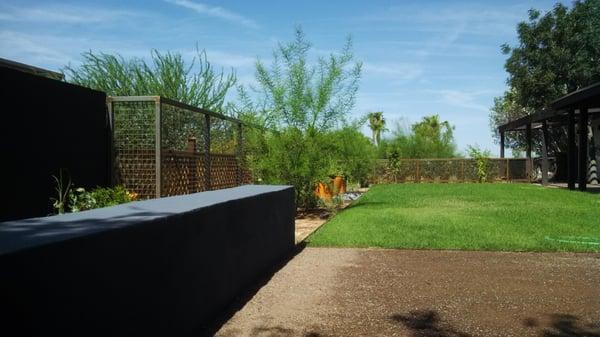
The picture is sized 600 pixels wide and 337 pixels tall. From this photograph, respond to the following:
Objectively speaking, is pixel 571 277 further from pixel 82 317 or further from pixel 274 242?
pixel 82 317

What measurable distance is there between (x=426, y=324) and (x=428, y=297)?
0.87 meters

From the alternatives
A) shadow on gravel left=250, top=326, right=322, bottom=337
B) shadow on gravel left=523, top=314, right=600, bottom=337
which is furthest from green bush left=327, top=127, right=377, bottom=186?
shadow on gravel left=250, top=326, right=322, bottom=337

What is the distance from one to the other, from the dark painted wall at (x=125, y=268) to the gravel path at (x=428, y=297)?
44 cm

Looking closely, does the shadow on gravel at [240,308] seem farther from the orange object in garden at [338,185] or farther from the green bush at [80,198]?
the orange object in garden at [338,185]

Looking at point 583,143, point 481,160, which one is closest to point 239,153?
point 583,143

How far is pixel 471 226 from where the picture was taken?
32.6 feet

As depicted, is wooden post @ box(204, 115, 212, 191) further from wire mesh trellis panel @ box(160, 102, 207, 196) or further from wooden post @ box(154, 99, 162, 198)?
wooden post @ box(154, 99, 162, 198)

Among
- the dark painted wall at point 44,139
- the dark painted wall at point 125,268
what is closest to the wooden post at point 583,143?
the dark painted wall at point 44,139

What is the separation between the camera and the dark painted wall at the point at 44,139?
6.23 m

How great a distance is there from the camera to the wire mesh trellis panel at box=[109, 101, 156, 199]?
823 centimetres

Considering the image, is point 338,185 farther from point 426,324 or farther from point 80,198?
point 426,324

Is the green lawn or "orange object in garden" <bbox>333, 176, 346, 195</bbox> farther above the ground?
"orange object in garden" <bbox>333, 176, 346, 195</bbox>

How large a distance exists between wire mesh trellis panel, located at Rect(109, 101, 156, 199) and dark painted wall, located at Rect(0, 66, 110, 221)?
0.75 ft

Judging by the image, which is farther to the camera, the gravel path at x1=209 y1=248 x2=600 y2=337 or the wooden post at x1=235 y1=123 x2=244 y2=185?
the wooden post at x1=235 y1=123 x2=244 y2=185
